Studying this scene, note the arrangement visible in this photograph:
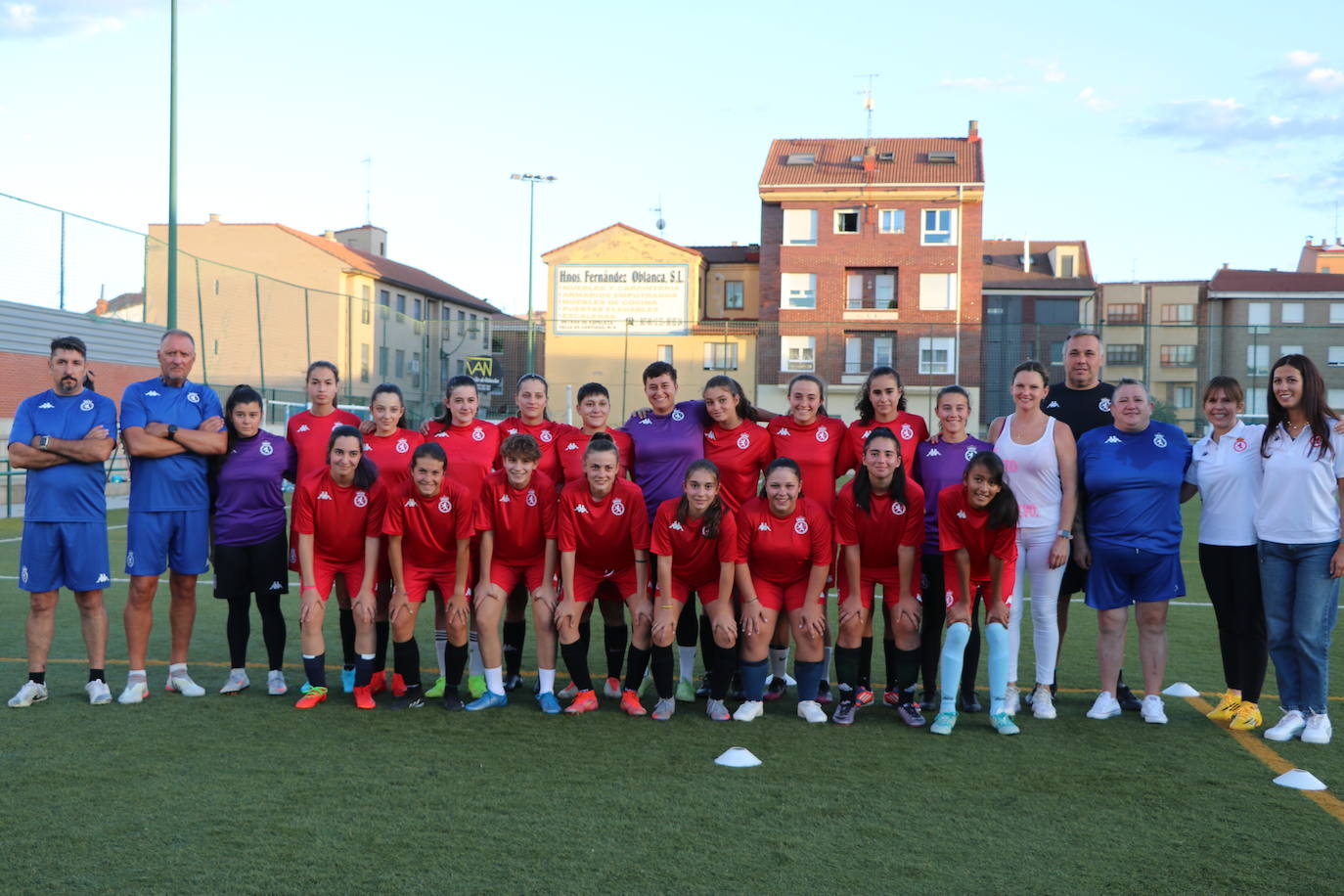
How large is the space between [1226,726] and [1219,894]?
2.15 meters

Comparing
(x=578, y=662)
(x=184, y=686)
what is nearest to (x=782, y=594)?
(x=578, y=662)

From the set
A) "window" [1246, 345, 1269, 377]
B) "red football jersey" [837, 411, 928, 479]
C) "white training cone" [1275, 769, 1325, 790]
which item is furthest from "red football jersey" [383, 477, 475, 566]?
"window" [1246, 345, 1269, 377]

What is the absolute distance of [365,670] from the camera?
527cm

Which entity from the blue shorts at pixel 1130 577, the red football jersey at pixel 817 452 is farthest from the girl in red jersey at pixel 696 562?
the blue shorts at pixel 1130 577

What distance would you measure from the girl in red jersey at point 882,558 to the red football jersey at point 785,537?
0.12m

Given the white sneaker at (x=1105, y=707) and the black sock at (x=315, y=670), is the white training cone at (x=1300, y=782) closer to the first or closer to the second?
the white sneaker at (x=1105, y=707)

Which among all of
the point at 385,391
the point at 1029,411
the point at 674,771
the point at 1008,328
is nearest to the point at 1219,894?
the point at 674,771

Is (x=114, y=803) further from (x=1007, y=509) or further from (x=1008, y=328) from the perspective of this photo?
(x=1008, y=328)

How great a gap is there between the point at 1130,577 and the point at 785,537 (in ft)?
5.57

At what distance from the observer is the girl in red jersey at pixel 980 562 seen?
15.9ft

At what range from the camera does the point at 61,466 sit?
17.0 feet

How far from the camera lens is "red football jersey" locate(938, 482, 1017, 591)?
494 centimetres

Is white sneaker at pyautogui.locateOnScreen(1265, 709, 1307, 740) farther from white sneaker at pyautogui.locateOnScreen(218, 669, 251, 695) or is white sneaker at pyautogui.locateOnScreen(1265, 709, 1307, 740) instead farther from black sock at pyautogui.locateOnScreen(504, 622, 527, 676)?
white sneaker at pyautogui.locateOnScreen(218, 669, 251, 695)

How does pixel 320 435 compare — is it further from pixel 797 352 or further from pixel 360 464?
pixel 797 352
